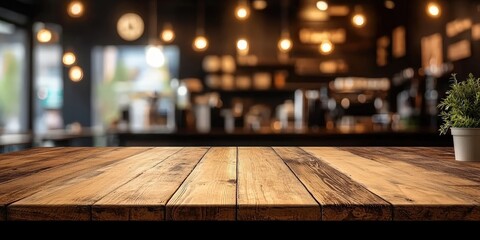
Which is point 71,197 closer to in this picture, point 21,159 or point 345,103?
point 21,159

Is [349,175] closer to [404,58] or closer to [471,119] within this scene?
[471,119]

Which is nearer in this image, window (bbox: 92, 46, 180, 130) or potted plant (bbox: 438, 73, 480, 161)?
potted plant (bbox: 438, 73, 480, 161)

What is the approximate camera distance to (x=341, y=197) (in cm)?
108

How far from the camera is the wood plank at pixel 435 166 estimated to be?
4.38 feet

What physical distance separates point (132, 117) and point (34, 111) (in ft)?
6.12

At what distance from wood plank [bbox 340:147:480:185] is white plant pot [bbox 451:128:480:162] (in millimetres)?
46

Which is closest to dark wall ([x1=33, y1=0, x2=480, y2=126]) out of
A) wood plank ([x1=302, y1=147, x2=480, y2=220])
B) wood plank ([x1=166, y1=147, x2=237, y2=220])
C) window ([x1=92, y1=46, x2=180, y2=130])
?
window ([x1=92, y1=46, x2=180, y2=130])

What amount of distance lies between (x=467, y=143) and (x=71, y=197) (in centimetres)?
135

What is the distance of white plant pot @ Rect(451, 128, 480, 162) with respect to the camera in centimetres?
173

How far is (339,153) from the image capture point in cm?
217

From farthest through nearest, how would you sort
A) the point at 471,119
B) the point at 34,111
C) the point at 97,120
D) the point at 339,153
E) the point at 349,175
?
the point at 97,120 → the point at 34,111 → the point at 339,153 → the point at 471,119 → the point at 349,175

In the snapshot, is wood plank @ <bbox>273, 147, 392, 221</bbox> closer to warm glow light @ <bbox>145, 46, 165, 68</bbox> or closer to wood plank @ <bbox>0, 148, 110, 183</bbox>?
wood plank @ <bbox>0, 148, 110, 183</bbox>

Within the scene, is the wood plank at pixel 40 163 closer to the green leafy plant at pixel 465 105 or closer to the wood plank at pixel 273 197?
the wood plank at pixel 273 197
